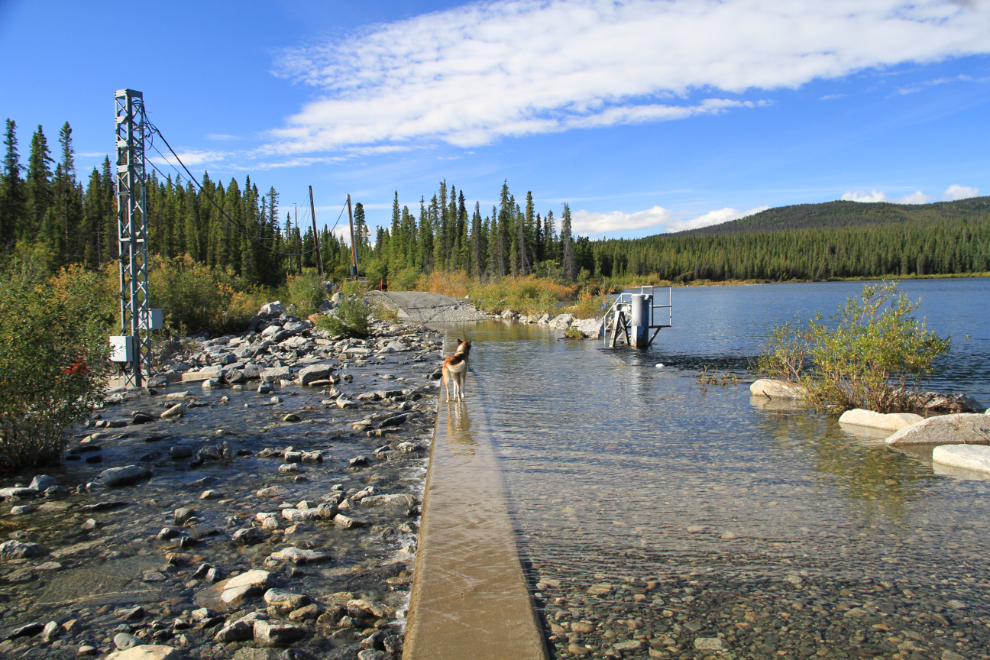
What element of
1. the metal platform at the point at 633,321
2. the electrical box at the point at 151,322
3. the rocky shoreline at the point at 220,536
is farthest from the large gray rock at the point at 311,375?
the metal platform at the point at 633,321

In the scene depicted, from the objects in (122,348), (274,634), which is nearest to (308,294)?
(122,348)

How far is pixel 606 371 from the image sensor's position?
16.2 meters

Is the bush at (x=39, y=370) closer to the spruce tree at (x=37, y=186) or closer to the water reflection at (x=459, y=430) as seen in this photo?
the water reflection at (x=459, y=430)

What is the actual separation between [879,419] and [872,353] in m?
1.22

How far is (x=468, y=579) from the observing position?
160 inches

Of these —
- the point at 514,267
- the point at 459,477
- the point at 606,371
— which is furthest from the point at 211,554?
the point at 514,267

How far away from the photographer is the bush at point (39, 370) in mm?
6828

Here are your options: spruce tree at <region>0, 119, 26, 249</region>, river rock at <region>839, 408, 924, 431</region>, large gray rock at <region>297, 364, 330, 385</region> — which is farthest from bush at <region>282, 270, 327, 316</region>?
spruce tree at <region>0, 119, 26, 249</region>

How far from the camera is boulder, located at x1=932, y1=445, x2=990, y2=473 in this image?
7.04 metres

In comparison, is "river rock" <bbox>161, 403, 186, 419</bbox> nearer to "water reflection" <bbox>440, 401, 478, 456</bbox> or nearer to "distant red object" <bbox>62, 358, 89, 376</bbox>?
A: "distant red object" <bbox>62, 358, 89, 376</bbox>

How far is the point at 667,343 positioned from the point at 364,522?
69.6 ft

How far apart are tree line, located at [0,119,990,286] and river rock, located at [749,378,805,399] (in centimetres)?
2696

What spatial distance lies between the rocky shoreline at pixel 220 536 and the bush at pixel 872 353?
7263mm

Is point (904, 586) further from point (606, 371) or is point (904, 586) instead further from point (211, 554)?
point (606, 371)
